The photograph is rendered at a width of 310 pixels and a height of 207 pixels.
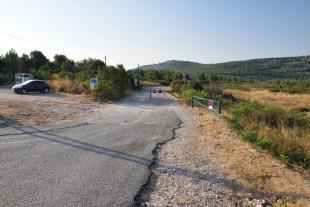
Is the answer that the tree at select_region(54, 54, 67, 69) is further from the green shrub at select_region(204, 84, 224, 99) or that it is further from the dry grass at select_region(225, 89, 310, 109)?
the green shrub at select_region(204, 84, 224, 99)

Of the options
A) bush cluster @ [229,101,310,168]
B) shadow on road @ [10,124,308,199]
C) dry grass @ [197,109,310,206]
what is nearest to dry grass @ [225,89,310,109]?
bush cluster @ [229,101,310,168]

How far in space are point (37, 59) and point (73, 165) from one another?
257 ft

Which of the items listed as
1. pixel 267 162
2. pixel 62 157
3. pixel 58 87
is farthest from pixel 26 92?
pixel 267 162

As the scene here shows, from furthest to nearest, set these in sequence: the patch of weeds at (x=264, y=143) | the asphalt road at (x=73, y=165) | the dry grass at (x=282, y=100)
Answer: the dry grass at (x=282, y=100) → the patch of weeds at (x=264, y=143) → the asphalt road at (x=73, y=165)

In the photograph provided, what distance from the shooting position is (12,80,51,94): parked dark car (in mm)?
34125

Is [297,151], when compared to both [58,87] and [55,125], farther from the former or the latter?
[58,87]

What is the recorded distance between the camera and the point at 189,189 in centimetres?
644

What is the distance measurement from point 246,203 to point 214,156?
3333 mm

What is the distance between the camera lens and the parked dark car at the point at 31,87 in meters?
34.1

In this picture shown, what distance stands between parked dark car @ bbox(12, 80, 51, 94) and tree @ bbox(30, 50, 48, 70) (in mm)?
45749

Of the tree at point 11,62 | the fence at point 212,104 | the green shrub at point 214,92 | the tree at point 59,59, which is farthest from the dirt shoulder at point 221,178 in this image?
the tree at point 59,59

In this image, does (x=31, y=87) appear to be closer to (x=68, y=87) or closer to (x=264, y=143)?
(x=68, y=87)

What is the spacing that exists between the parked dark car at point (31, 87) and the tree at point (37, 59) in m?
45.7

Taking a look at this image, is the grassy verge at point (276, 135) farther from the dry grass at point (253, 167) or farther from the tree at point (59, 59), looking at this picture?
the tree at point (59, 59)
